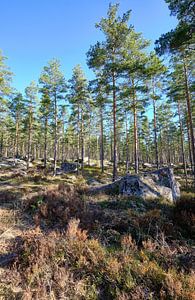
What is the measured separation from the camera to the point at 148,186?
10070 mm

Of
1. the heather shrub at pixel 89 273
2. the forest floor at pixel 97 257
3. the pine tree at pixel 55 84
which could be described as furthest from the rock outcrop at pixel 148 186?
the pine tree at pixel 55 84

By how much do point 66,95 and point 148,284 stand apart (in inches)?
976

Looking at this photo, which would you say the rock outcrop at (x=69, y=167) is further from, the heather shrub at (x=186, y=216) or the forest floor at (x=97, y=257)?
Result: the heather shrub at (x=186, y=216)

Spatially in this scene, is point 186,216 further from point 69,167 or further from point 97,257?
point 69,167

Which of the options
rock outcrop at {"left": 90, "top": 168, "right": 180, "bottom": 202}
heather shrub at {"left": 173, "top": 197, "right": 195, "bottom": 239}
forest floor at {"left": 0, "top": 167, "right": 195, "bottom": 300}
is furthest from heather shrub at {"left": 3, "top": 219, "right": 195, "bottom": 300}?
rock outcrop at {"left": 90, "top": 168, "right": 180, "bottom": 202}

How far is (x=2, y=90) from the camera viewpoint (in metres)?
21.4

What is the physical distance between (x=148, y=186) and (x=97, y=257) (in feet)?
20.7

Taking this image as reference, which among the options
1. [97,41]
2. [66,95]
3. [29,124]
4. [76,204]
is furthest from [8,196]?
[29,124]

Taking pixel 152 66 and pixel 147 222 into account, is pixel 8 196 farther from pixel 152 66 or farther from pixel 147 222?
pixel 152 66

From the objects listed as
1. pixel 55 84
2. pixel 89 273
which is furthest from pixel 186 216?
pixel 55 84

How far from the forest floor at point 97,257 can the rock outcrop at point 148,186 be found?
7.96 feet

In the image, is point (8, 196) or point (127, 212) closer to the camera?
point (127, 212)

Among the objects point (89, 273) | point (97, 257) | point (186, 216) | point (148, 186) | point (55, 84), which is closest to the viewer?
point (89, 273)

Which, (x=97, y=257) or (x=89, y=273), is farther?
(x=97, y=257)
